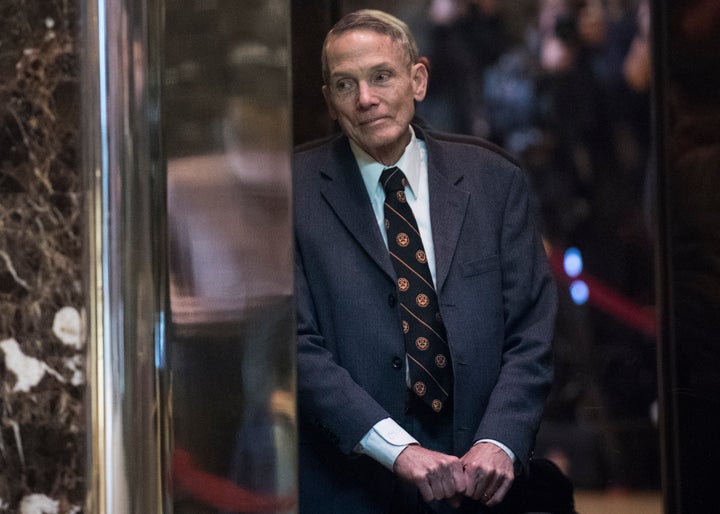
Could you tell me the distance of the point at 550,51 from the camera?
3.68 metres

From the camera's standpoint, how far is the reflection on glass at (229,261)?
2.31 meters

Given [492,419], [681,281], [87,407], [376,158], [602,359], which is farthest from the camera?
[602,359]

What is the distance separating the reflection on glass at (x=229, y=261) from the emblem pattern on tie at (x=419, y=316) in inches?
10.6

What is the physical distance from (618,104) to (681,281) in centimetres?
96

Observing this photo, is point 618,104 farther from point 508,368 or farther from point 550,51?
point 508,368

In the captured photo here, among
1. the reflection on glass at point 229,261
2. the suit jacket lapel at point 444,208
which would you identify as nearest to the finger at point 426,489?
the reflection on glass at point 229,261

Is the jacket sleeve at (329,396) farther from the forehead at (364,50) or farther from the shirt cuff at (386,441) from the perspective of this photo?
the forehead at (364,50)

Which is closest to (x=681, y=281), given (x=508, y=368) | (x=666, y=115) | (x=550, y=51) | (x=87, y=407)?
(x=666, y=115)

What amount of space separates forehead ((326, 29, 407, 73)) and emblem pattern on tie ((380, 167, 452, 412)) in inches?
12.3

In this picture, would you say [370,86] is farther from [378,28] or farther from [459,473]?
[459,473]

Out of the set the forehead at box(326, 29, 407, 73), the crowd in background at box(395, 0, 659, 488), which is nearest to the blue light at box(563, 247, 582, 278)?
the crowd in background at box(395, 0, 659, 488)

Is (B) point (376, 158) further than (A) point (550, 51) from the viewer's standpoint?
No

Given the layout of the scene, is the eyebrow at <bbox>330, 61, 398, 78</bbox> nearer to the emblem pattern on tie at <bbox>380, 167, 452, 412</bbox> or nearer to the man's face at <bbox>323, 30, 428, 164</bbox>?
the man's face at <bbox>323, 30, 428, 164</bbox>

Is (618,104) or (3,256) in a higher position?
(618,104)
